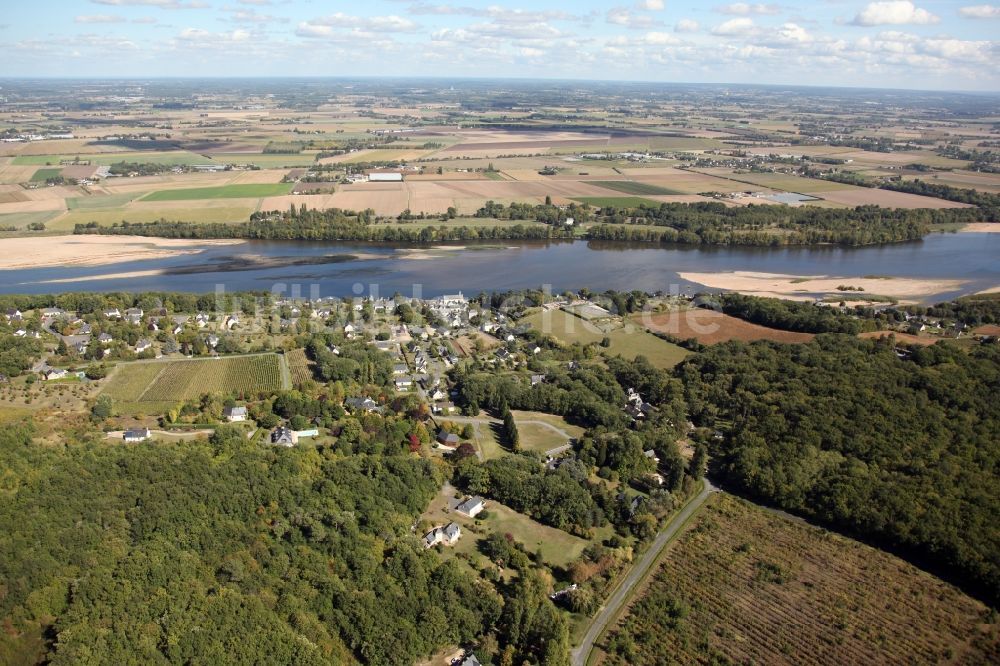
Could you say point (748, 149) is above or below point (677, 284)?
above

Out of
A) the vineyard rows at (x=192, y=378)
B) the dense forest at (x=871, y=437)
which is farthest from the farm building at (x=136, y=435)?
the dense forest at (x=871, y=437)

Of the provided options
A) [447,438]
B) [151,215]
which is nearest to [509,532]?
[447,438]

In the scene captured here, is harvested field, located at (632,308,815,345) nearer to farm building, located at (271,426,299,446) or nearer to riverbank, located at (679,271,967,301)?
riverbank, located at (679,271,967,301)

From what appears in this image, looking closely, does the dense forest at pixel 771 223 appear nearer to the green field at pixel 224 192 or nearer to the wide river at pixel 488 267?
the wide river at pixel 488 267

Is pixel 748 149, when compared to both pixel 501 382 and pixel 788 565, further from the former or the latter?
pixel 788 565

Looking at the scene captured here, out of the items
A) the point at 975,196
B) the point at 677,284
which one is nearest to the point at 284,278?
the point at 677,284

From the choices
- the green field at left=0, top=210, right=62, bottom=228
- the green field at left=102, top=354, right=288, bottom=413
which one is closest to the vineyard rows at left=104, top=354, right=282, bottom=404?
the green field at left=102, top=354, right=288, bottom=413

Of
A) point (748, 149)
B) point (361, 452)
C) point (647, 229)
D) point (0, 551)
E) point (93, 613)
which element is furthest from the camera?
point (748, 149)
